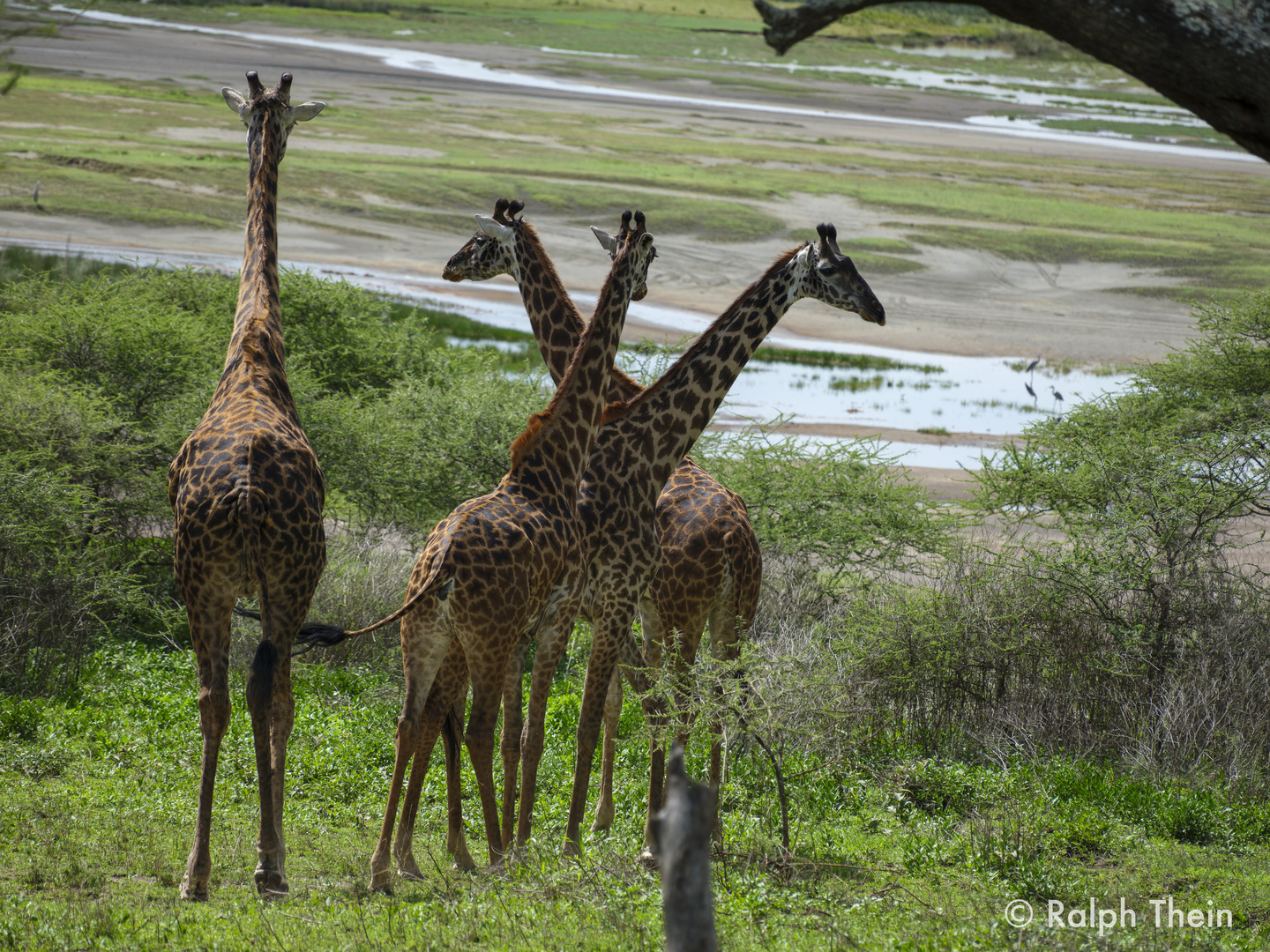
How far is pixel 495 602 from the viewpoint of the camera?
19.8ft

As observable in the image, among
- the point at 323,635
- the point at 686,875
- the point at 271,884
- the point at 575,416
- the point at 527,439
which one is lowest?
the point at 271,884

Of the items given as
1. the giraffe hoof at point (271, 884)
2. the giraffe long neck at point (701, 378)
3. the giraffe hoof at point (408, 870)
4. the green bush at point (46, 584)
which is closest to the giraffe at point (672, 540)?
the giraffe hoof at point (408, 870)

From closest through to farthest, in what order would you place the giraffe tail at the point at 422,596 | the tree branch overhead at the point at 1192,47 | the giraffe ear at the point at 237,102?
the tree branch overhead at the point at 1192,47
the giraffe tail at the point at 422,596
the giraffe ear at the point at 237,102

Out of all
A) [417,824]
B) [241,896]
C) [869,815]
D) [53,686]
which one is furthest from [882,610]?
[53,686]

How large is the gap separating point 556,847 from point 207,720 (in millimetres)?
2007

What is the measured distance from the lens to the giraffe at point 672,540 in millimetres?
7250

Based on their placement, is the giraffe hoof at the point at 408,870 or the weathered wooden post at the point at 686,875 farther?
the giraffe hoof at the point at 408,870

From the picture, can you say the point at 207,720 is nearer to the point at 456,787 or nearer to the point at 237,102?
the point at 456,787

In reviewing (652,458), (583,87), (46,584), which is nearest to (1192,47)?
(652,458)

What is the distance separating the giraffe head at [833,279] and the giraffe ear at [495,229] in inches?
77.4

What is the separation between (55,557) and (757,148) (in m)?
53.2

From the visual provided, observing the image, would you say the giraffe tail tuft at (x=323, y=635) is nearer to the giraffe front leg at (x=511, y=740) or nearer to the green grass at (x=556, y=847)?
the giraffe front leg at (x=511, y=740)

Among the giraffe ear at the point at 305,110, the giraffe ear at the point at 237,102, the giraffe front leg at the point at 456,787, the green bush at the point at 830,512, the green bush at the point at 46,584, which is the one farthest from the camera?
the green bush at the point at 830,512

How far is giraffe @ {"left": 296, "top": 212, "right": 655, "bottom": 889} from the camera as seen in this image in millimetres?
6031
